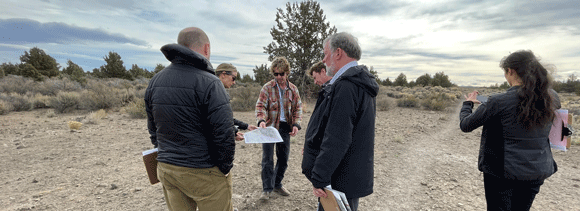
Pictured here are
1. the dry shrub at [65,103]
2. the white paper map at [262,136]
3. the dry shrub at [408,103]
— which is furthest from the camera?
the dry shrub at [408,103]

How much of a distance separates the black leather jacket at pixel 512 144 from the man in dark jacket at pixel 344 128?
983 mm

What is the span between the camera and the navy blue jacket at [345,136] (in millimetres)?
1460

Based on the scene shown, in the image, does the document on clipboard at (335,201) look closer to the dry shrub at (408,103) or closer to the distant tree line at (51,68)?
the dry shrub at (408,103)

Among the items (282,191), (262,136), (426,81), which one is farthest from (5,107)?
(426,81)

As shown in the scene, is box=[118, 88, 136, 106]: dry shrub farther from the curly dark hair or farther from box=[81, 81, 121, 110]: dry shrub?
the curly dark hair

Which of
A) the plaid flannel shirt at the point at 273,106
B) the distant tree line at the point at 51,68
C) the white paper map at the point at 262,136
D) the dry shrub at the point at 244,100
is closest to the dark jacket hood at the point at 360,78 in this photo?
the white paper map at the point at 262,136

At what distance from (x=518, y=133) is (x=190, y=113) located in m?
2.23

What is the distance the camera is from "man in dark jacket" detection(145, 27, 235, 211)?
4.99 ft

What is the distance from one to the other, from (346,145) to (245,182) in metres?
2.86

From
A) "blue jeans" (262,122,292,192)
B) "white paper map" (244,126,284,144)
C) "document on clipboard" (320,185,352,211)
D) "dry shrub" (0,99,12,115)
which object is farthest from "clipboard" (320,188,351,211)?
"dry shrub" (0,99,12,115)

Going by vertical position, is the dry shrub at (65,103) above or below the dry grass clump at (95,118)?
above

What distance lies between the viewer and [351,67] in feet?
4.97

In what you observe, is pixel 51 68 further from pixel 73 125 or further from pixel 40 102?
pixel 73 125

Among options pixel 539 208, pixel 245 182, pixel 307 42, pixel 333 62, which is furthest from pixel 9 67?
pixel 539 208
